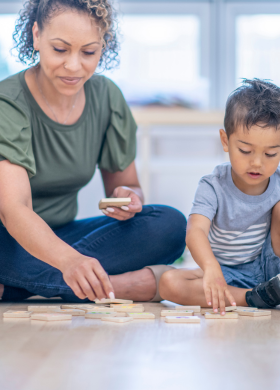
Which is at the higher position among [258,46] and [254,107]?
[258,46]

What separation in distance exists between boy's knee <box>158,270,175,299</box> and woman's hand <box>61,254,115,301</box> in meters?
0.38

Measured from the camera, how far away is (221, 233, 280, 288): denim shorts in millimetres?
1406

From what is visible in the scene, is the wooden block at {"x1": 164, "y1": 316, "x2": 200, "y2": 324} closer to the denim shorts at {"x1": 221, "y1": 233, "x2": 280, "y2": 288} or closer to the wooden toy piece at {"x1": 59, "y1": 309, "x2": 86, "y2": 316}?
the wooden toy piece at {"x1": 59, "y1": 309, "x2": 86, "y2": 316}

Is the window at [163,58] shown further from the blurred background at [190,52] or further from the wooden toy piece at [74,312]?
the wooden toy piece at [74,312]

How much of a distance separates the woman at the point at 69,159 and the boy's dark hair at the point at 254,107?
37 cm

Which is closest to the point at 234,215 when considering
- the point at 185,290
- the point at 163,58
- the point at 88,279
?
the point at 185,290

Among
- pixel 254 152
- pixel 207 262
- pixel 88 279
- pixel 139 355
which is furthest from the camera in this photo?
pixel 254 152

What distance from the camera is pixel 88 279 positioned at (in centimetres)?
95

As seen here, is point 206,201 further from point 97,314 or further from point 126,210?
point 97,314

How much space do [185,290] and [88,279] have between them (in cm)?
44

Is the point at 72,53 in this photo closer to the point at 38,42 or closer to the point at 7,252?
the point at 38,42

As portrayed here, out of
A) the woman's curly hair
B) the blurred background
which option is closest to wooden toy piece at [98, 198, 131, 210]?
the woman's curly hair

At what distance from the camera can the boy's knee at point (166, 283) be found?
132cm

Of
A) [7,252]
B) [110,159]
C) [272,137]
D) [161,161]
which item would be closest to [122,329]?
[7,252]
